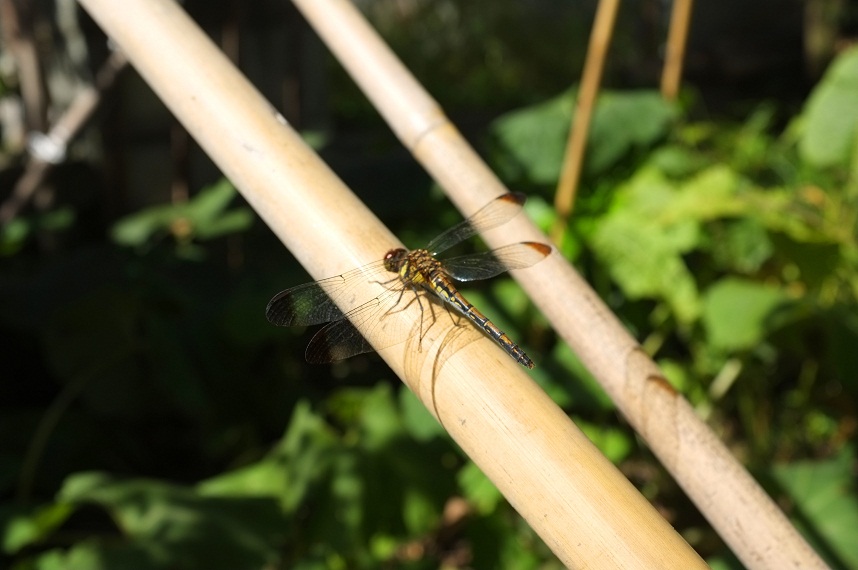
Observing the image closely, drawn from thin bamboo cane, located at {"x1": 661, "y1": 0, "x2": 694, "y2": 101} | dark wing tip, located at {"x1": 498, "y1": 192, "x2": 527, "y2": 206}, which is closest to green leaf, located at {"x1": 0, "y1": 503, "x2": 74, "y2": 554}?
dark wing tip, located at {"x1": 498, "y1": 192, "x2": 527, "y2": 206}

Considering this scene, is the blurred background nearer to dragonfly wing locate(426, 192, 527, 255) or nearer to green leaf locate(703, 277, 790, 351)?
green leaf locate(703, 277, 790, 351)

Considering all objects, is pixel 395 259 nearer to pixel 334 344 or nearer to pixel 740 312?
pixel 334 344

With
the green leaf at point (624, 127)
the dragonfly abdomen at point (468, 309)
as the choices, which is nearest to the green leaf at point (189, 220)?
the green leaf at point (624, 127)

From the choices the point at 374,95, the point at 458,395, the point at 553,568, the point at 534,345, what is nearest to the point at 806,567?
the point at 458,395

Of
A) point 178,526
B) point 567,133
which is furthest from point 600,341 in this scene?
point 567,133

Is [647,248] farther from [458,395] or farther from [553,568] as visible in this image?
[458,395]

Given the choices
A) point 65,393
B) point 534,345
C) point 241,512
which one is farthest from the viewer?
point 65,393
